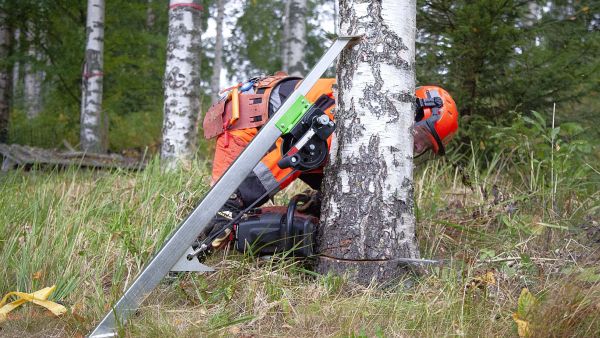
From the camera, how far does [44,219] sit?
149 inches

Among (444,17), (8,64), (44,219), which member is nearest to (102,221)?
(44,219)

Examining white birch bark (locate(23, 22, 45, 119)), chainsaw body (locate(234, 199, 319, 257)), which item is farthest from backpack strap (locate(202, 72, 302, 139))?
white birch bark (locate(23, 22, 45, 119))

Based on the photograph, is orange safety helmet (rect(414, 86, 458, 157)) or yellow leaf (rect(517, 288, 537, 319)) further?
orange safety helmet (rect(414, 86, 458, 157))

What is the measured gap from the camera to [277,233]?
328 centimetres

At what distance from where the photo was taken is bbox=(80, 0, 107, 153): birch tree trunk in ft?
31.2

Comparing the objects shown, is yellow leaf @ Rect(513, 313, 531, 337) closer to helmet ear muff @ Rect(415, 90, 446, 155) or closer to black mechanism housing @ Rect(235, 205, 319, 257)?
black mechanism housing @ Rect(235, 205, 319, 257)

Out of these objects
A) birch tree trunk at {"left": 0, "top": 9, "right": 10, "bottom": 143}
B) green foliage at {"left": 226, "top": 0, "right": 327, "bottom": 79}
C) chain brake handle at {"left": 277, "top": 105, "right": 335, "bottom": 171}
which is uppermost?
green foliage at {"left": 226, "top": 0, "right": 327, "bottom": 79}

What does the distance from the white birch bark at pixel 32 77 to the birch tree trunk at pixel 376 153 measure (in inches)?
331

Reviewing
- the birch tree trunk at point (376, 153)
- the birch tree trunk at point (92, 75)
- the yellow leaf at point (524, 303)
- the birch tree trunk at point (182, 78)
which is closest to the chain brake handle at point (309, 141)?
the birch tree trunk at point (376, 153)

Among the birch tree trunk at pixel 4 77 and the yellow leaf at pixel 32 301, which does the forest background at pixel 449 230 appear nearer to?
the yellow leaf at pixel 32 301

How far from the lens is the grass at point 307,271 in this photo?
2.55 meters

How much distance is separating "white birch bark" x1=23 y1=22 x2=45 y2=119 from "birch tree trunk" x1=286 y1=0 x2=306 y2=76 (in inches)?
179

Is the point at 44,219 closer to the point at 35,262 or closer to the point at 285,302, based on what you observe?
the point at 35,262

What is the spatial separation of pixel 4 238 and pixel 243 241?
135 cm
